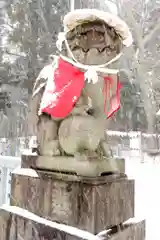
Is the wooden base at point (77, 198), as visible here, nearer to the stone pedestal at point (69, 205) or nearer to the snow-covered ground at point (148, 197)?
the stone pedestal at point (69, 205)

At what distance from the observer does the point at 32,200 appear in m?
0.90

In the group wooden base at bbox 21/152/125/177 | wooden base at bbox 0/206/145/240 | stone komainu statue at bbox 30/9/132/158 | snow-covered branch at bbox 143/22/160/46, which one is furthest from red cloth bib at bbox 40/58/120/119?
snow-covered branch at bbox 143/22/160/46

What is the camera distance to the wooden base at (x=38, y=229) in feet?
2.50

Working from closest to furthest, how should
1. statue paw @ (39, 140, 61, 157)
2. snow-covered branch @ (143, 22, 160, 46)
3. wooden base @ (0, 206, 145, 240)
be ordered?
wooden base @ (0, 206, 145, 240) → statue paw @ (39, 140, 61, 157) → snow-covered branch @ (143, 22, 160, 46)

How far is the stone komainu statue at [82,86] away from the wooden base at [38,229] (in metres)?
0.23

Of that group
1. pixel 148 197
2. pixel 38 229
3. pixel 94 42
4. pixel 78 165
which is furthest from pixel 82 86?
pixel 148 197

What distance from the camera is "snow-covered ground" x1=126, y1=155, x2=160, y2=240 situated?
1.21 metres

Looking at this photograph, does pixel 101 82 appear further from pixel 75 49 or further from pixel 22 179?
pixel 22 179

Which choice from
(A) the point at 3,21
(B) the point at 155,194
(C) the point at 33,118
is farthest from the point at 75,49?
(A) the point at 3,21

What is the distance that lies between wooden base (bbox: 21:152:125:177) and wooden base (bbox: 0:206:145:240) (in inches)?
6.8

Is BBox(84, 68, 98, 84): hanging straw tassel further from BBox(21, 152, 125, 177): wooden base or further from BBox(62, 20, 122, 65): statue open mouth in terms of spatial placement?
BBox(21, 152, 125, 177): wooden base

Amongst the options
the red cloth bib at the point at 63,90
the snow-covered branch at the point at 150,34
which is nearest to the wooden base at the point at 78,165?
the red cloth bib at the point at 63,90

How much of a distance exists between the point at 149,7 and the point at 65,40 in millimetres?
4072

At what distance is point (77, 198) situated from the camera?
780 millimetres
